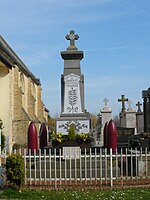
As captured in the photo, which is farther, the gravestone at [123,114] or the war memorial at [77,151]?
the gravestone at [123,114]

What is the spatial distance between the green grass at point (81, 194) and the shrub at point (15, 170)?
0.91ft

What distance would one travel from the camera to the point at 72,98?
634 inches

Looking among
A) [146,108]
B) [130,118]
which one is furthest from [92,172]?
[130,118]

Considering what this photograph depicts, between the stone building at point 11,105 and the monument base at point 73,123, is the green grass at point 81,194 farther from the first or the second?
the stone building at point 11,105

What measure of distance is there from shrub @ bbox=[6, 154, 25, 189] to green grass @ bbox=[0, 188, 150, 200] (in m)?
0.28

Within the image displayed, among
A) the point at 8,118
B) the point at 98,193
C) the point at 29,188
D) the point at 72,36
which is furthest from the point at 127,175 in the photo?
the point at 8,118

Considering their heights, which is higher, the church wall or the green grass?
the church wall

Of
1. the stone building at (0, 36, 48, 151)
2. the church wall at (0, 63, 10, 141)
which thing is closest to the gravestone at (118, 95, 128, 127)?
the stone building at (0, 36, 48, 151)

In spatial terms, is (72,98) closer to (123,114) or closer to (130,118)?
(130,118)

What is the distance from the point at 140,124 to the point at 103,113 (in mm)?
4312

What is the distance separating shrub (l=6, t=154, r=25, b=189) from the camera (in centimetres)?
932

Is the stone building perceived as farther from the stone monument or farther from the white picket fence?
the white picket fence

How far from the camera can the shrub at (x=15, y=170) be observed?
9320 mm

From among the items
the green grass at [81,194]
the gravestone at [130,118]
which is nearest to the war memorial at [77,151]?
the green grass at [81,194]
